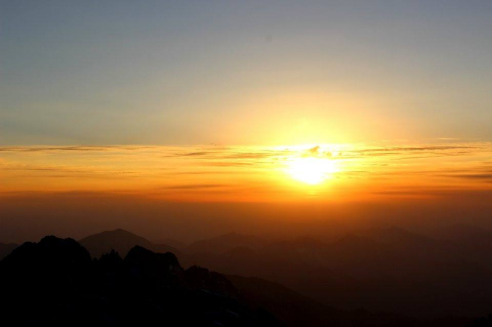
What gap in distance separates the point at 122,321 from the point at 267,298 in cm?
11033

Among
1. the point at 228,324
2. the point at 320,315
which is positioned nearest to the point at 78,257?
the point at 228,324

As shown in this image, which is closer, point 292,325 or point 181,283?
point 181,283

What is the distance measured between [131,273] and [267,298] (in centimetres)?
9207

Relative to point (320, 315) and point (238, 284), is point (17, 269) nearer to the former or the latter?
point (238, 284)

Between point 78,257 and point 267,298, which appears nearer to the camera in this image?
point 78,257

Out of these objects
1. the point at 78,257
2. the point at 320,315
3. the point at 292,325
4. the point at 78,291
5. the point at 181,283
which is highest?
the point at 320,315

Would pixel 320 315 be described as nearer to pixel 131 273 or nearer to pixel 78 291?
pixel 131 273

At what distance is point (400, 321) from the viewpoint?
630ft

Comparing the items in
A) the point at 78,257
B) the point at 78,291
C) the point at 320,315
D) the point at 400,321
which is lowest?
the point at 78,291

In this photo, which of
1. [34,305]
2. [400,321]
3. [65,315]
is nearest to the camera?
[65,315]

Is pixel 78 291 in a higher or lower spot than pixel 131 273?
lower

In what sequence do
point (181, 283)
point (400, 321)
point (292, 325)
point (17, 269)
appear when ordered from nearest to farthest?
point (17, 269) → point (181, 283) → point (292, 325) → point (400, 321)

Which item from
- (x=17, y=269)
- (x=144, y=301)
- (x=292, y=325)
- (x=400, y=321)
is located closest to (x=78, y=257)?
(x=17, y=269)

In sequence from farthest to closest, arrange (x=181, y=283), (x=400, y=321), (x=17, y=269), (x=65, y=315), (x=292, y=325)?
(x=400, y=321) → (x=292, y=325) → (x=181, y=283) → (x=17, y=269) → (x=65, y=315)
